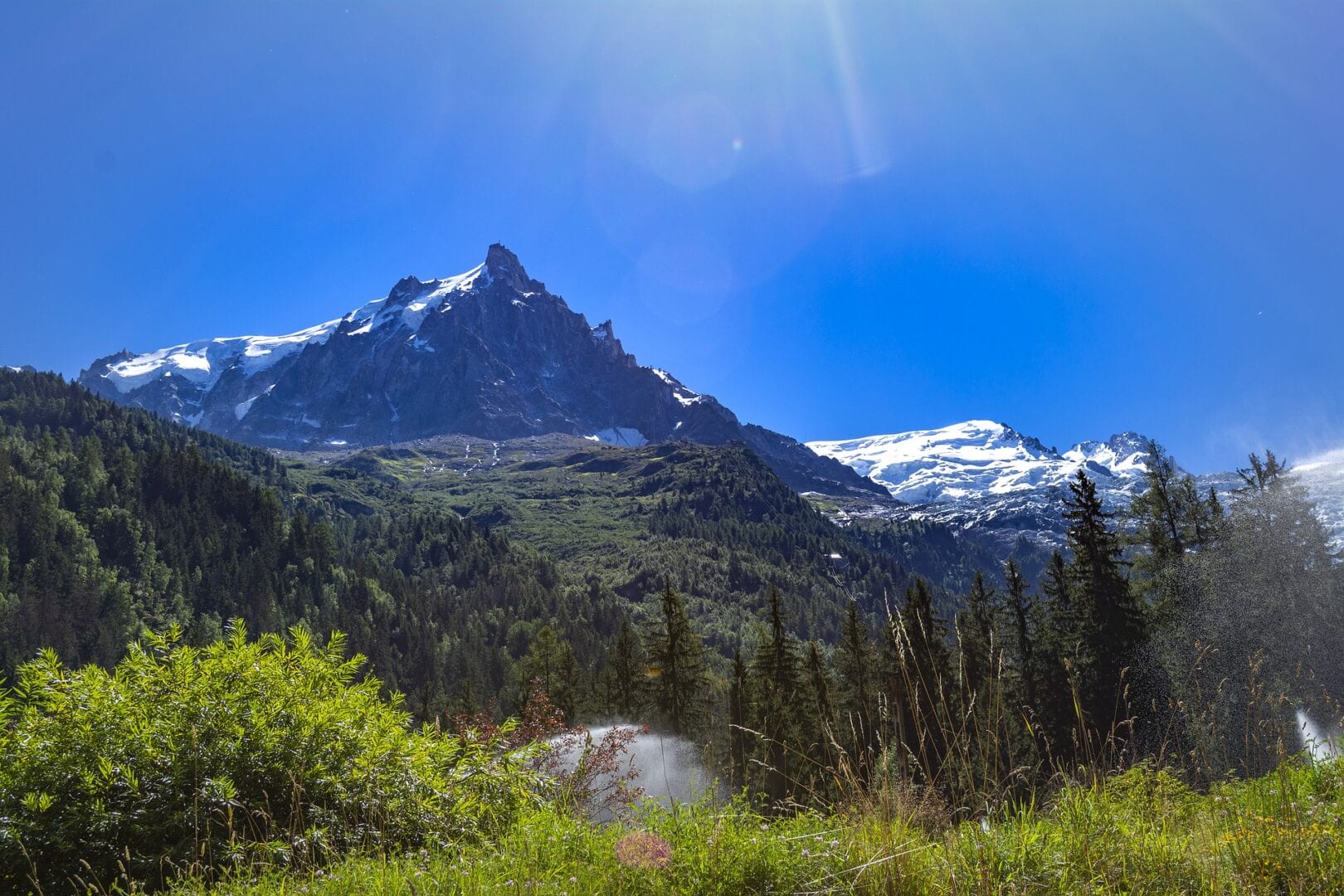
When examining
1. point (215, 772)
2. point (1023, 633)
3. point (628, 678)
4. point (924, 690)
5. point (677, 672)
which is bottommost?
point (628, 678)


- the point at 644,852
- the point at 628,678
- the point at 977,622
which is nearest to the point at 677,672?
the point at 628,678

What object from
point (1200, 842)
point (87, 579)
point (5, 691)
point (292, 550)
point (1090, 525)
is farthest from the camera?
point (292, 550)

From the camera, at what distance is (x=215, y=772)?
19.6 feet

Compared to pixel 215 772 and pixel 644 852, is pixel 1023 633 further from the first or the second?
pixel 215 772

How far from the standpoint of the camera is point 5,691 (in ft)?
20.7

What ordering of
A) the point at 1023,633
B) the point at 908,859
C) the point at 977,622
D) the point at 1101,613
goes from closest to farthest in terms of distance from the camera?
the point at 908,859 → the point at 1101,613 → the point at 977,622 → the point at 1023,633

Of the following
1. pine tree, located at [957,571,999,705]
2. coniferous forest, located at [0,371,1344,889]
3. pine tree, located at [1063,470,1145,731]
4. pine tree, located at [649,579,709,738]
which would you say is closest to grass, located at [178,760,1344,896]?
coniferous forest, located at [0,371,1344,889]

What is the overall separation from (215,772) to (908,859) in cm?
549

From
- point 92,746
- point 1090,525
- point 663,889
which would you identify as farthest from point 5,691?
point 1090,525

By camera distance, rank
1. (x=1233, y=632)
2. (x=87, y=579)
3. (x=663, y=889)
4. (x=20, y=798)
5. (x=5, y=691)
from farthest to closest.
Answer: (x=87, y=579)
(x=1233, y=632)
(x=5, y=691)
(x=20, y=798)
(x=663, y=889)

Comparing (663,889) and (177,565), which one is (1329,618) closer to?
(663,889)

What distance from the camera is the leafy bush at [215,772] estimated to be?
17.7 feet

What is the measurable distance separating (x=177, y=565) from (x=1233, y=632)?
18653cm

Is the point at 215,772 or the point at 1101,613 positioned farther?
the point at 1101,613
